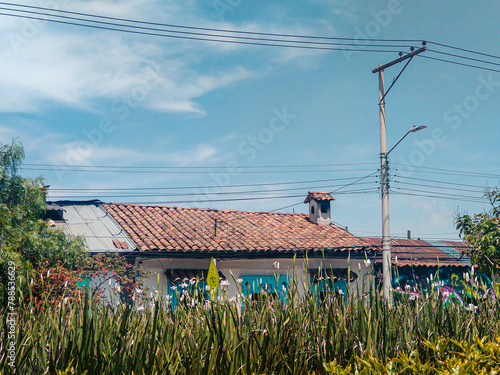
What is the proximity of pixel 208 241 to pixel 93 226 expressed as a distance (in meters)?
5.03

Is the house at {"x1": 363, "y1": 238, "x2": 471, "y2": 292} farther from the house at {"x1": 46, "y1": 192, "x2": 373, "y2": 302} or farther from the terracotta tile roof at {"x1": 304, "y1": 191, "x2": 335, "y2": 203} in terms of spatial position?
the terracotta tile roof at {"x1": 304, "y1": 191, "x2": 335, "y2": 203}

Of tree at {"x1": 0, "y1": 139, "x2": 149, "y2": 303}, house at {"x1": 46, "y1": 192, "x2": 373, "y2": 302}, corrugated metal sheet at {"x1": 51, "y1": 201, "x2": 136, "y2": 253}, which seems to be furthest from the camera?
corrugated metal sheet at {"x1": 51, "y1": 201, "x2": 136, "y2": 253}

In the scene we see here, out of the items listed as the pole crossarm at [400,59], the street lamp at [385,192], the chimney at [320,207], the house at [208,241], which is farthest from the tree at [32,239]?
the chimney at [320,207]

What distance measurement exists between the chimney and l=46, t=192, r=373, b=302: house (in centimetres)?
21

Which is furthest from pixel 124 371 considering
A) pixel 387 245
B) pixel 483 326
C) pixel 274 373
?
pixel 387 245

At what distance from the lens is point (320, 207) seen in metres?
26.9

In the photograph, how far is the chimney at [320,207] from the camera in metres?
26.8

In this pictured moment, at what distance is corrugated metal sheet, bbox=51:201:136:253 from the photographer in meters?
20.0

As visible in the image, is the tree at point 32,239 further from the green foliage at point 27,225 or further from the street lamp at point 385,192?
the street lamp at point 385,192

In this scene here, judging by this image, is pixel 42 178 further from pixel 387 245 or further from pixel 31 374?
pixel 31 374

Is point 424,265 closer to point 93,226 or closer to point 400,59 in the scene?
point 400,59

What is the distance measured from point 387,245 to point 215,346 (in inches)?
529

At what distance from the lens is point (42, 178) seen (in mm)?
15016

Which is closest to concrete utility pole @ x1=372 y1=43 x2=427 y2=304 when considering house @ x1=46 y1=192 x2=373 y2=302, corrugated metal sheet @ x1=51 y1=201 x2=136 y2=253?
house @ x1=46 y1=192 x2=373 y2=302
